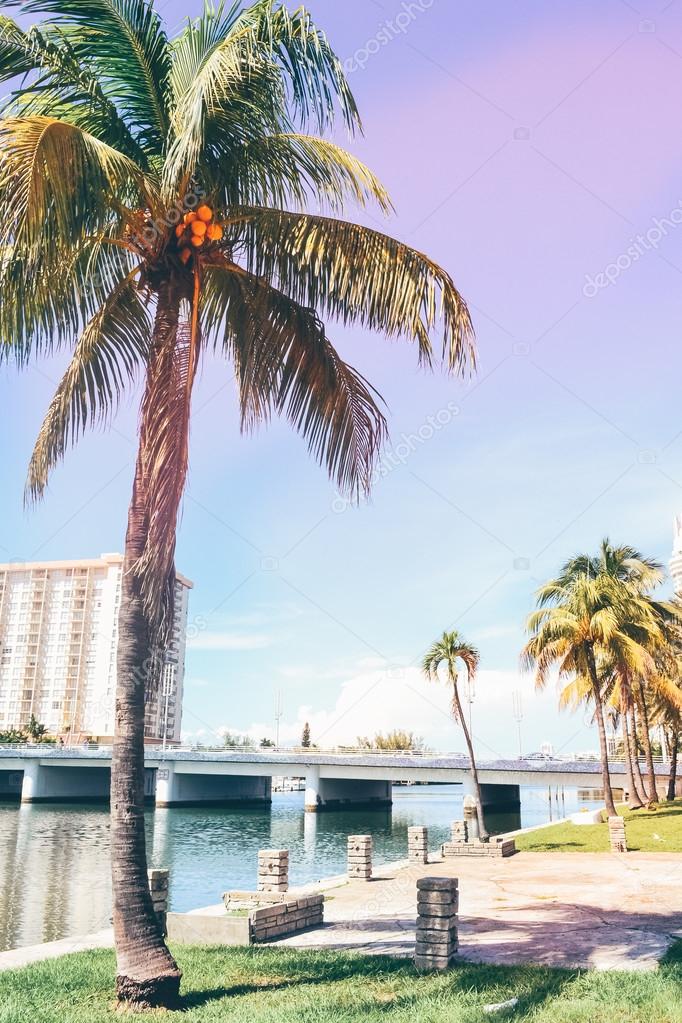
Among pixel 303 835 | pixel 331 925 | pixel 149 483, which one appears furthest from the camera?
pixel 303 835

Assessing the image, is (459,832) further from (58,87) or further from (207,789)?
(207,789)

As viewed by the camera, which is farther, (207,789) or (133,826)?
(207,789)

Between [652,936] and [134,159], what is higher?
[134,159]

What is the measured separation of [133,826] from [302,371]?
20.8ft

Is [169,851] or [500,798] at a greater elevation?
[500,798]

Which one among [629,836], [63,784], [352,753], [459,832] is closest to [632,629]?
[629,836]

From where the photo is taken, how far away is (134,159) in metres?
11.5

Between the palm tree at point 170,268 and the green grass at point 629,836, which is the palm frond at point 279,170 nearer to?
the palm tree at point 170,268

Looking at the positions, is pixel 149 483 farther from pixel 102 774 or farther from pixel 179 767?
pixel 102 774

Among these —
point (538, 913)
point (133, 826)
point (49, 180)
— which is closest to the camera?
point (49, 180)

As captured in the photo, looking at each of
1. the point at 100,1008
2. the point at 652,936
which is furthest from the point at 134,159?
the point at 652,936

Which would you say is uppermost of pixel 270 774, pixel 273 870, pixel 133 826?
pixel 270 774

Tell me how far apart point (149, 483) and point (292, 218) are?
13.4 ft

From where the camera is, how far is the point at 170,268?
11.2 m
